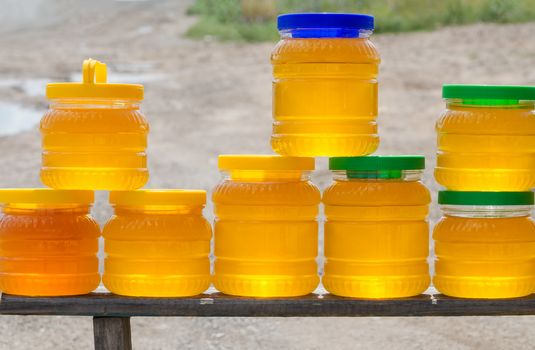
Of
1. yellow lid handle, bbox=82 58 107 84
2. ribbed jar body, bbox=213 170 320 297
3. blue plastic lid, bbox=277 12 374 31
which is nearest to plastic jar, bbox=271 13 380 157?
blue plastic lid, bbox=277 12 374 31

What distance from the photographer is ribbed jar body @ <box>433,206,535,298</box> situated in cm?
331

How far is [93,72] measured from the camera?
334cm

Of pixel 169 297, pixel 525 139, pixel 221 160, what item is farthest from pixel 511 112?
pixel 169 297

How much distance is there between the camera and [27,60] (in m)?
15.7

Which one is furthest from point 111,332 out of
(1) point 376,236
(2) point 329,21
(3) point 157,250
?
(2) point 329,21

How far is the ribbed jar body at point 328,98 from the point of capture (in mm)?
3285

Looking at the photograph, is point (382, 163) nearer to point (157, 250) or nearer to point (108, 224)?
point (157, 250)

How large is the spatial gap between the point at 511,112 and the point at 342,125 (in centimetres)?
52

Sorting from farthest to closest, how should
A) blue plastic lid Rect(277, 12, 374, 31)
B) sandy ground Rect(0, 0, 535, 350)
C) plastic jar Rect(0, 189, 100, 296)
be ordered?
sandy ground Rect(0, 0, 535, 350) < plastic jar Rect(0, 189, 100, 296) < blue plastic lid Rect(277, 12, 374, 31)

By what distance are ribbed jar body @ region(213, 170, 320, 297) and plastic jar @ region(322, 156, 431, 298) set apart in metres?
0.08

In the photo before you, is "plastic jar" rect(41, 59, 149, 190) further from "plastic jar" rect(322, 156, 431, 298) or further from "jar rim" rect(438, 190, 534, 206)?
"jar rim" rect(438, 190, 534, 206)

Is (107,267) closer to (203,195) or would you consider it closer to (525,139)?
(203,195)

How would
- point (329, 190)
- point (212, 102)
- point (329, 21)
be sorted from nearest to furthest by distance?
1. point (329, 21)
2. point (329, 190)
3. point (212, 102)

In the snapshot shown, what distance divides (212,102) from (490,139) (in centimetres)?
1020
